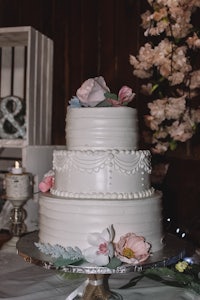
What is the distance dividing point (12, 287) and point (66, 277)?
0.16m

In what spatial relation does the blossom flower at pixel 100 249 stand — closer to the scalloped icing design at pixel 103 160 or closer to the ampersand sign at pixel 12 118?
the scalloped icing design at pixel 103 160

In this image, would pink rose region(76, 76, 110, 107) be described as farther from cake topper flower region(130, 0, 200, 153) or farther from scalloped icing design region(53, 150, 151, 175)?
cake topper flower region(130, 0, 200, 153)

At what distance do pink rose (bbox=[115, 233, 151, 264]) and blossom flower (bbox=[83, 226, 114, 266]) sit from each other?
0.03 m

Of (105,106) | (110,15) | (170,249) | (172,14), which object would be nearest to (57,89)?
(110,15)

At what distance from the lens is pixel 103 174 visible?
1134 mm

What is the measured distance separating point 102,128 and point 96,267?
0.35 metres

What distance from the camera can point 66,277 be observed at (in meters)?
1.33

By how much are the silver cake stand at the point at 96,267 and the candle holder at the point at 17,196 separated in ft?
1.55

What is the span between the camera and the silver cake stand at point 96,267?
3.31 feet

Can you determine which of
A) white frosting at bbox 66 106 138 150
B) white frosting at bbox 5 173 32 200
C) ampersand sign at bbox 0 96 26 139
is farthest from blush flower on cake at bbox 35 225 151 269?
ampersand sign at bbox 0 96 26 139

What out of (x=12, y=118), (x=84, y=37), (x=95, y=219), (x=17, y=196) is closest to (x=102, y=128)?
(x=95, y=219)

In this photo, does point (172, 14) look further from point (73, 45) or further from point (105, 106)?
point (73, 45)

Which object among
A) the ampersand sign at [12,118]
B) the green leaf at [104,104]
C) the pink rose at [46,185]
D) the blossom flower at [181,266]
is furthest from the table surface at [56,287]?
the ampersand sign at [12,118]

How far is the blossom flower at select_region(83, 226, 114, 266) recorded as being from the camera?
1007mm
